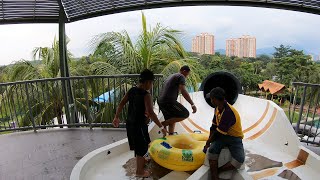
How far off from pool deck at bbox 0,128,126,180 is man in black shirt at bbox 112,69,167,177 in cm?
126

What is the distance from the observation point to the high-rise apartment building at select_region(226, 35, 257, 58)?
1358 inches

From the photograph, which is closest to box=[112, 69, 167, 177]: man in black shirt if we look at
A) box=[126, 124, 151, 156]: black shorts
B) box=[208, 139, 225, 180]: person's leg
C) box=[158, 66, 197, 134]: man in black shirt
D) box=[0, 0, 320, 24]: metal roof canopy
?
box=[126, 124, 151, 156]: black shorts

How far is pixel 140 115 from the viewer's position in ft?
12.9

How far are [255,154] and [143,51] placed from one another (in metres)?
6.42

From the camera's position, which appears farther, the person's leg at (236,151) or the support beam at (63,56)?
the support beam at (63,56)

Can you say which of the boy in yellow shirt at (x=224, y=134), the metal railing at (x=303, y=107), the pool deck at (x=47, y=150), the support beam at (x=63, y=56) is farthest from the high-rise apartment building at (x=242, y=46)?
the boy in yellow shirt at (x=224, y=134)

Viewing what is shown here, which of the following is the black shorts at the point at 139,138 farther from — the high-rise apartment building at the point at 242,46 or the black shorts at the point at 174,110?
the high-rise apartment building at the point at 242,46

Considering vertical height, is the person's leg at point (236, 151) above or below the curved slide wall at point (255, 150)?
above

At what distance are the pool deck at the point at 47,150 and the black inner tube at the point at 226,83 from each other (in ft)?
7.68

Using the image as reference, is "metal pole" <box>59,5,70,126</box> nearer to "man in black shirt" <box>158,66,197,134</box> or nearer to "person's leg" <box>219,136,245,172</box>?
"man in black shirt" <box>158,66,197,134</box>

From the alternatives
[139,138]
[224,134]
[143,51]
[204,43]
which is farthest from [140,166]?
[204,43]

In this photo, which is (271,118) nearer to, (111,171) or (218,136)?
(218,136)

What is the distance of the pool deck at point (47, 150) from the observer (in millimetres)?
4684

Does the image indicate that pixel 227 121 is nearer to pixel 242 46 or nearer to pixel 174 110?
pixel 174 110
